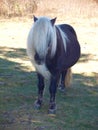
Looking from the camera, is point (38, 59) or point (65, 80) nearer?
point (38, 59)

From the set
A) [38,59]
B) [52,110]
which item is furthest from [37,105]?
[38,59]

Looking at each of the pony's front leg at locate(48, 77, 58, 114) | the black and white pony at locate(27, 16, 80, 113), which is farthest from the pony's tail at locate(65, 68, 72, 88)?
the pony's front leg at locate(48, 77, 58, 114)

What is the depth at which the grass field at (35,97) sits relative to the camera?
21.5 ft

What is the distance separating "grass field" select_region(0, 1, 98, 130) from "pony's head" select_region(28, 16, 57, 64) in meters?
1.05

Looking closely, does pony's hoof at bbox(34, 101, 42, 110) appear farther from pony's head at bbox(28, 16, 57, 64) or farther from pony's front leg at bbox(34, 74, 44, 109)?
pony's head at bbox(28, 16, 57, 64)

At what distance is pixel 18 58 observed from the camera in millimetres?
11375

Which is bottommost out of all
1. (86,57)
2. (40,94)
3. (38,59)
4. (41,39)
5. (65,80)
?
(86,57)

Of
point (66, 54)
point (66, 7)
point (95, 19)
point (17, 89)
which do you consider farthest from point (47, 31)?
point (66, 7)

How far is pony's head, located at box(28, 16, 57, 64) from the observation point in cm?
608

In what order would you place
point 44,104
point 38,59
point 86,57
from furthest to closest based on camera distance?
point 86,57 → point 44,104 → point 38,59

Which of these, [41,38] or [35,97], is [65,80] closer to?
[35,97]

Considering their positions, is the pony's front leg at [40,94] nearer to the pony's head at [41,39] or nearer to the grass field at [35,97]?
the grass field at [35,97]

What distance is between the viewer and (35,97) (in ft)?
25.5

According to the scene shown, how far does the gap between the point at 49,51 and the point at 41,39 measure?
0.31 m
